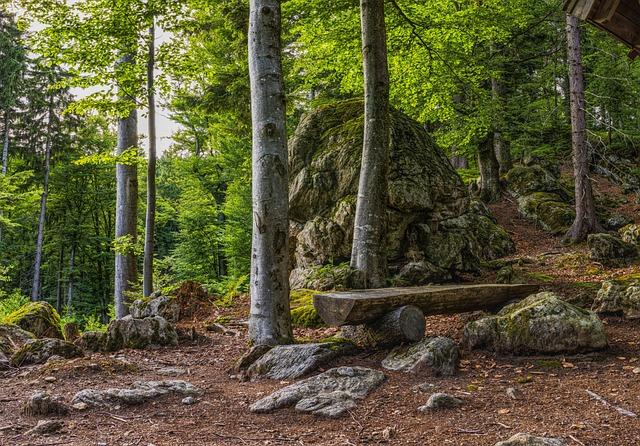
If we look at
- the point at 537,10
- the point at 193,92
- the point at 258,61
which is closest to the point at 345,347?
the point at 258,61

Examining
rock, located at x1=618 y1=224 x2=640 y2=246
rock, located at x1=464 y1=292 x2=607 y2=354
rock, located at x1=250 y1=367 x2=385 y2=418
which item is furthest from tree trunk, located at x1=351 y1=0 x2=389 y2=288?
rock, located at x1=618 y1=224 x2=640 y2=246

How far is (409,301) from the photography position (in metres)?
5.42

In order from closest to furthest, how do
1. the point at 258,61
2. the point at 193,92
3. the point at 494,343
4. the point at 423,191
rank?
1. the point at 494,343
2. the point at 258,61
3. the point at 423,191
4. the point at 193,92

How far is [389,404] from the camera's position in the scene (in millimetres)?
3727

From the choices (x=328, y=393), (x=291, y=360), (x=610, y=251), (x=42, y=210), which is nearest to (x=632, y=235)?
(x=610, y=251)

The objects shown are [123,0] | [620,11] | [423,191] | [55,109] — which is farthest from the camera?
[55,109]

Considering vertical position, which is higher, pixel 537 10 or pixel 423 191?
pixel 537 10

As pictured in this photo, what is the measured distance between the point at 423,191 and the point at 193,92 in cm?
1260

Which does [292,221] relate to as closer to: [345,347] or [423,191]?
[423,191]

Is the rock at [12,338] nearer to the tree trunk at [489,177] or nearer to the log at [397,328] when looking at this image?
the log at [397,328]

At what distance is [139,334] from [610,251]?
34.4ft

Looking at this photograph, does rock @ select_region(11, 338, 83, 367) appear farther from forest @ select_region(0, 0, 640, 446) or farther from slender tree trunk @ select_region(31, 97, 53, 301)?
slender tree trunk @ select_region(31, 97, 53, 301)

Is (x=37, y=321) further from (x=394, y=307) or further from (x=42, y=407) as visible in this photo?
(x=394, y=307)

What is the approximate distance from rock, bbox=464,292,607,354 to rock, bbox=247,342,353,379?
1.97 meters
